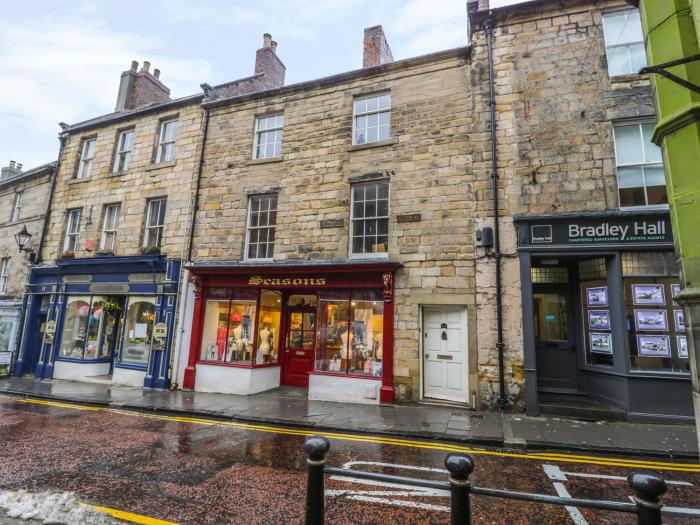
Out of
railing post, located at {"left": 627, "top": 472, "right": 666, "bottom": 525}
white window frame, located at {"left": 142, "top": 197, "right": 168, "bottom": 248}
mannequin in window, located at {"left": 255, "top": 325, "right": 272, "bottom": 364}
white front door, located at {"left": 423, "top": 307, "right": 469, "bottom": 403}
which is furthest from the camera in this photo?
white window frame, located at {"left": 142, "top": 197, "right": 168, "bottom": 248}

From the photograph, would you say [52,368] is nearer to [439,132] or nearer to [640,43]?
[439,132]

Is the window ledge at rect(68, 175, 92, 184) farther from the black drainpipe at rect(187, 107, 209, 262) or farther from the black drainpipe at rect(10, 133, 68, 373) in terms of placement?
the black drainpipe at rect(187, 107, 209, 262)

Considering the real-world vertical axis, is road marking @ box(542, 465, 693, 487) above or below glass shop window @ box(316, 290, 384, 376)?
below

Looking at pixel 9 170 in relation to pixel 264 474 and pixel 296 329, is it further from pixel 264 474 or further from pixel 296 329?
pixel 264 474

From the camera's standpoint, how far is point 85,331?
13.5 metres

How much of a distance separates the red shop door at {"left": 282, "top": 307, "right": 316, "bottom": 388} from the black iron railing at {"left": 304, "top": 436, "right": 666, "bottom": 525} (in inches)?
340

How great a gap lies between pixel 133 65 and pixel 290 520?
→ 19478 mm

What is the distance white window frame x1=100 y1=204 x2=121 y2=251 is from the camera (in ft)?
45.4

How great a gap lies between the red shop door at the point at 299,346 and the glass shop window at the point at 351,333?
1080 millimetres

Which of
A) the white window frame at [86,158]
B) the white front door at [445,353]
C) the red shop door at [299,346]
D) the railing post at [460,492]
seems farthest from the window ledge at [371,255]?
the white window frame at [86,158]

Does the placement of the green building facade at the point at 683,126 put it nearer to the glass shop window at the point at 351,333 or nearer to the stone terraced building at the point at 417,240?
the stone terraced building at the point at 417,240

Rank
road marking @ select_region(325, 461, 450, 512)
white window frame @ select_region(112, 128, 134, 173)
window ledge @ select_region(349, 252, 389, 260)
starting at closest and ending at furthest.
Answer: road marking @ select_region(325, 461, 450, 512) → window ledge @ select_region(349, 252, 389, 260) → white window frame @ select_region(112, 128, 134, 173)

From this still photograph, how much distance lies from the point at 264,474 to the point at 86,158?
1618cm

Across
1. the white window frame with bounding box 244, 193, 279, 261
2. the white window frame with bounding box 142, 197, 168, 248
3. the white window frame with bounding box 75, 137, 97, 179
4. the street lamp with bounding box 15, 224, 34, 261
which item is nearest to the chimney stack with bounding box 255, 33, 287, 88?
the white window frame with bounding box 244, 193, 279, 261
